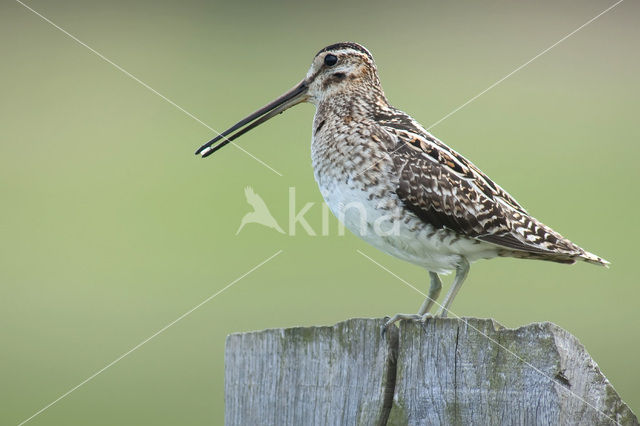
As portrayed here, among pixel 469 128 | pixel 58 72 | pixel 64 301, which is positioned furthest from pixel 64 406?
pixel 58 72

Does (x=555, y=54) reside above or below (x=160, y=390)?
above

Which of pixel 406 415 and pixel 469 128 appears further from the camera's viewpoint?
pixel 469 128

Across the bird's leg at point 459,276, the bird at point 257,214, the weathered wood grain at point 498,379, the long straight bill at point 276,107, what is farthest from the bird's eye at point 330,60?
the bird at point 257,214

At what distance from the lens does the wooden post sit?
3041 mm

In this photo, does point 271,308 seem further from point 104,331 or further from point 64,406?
point 64,406

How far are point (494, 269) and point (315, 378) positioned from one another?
385 inches

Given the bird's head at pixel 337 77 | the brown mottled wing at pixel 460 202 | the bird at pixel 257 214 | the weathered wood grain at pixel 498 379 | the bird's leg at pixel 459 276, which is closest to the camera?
the weathered wood grain at pixel 498 379

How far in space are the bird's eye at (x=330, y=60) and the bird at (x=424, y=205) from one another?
61cm

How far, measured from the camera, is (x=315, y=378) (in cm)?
334

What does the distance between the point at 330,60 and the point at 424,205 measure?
1402mm

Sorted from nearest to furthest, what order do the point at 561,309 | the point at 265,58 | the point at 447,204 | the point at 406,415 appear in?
the point at 406,415, the point at 447,204, the point at 561,309, the point at 265,58

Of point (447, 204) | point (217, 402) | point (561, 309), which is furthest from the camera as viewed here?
point (561, 309)

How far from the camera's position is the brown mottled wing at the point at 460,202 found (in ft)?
15.9

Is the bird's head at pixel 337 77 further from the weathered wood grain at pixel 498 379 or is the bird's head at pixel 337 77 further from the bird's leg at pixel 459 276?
the weathered wood grain at pixel 498 379
